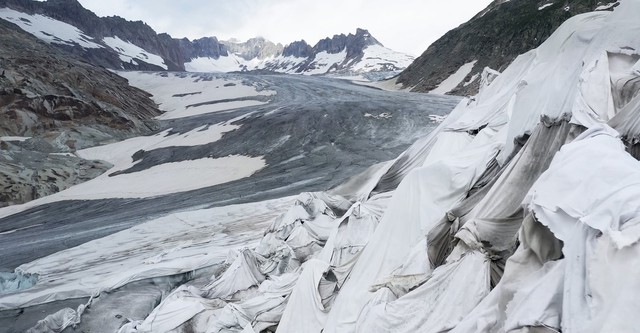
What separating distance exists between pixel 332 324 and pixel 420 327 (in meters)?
1.68

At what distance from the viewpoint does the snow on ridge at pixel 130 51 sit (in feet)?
313

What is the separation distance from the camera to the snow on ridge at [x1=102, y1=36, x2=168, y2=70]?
3759 inches

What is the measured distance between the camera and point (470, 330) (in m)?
3.61

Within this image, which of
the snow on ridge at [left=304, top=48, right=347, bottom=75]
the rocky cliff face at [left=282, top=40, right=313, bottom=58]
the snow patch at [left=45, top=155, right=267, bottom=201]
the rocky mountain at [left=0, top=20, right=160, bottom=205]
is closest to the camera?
the snow patch at [left=45, top=155, right=267, bottom=201]

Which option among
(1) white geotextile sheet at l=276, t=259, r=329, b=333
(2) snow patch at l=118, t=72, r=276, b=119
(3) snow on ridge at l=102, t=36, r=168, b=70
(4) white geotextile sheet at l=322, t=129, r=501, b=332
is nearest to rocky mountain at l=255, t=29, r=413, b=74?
(3) snow on ridge at l=102, t=36, r=168, b=70

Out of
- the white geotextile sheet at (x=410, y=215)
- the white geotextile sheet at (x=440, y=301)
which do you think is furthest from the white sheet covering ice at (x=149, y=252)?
the white geotextile sheet at (x=440, y=301)

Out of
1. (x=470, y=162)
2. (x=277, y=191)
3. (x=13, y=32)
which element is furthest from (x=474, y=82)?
(x=13, y=32)

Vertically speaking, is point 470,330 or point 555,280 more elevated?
point 555,280

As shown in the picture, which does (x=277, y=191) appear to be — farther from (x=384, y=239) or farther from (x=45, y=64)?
(x=45, y=64)

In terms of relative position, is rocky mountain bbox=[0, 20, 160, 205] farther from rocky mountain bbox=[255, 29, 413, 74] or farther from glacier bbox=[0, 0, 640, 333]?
rocky mountain bbox=[255, 29, 413, 74]

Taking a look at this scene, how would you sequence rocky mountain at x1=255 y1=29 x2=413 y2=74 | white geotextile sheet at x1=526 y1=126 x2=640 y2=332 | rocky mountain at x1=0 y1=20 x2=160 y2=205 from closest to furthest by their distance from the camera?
1. white geotextile sheet at x1=526 y1=126 x2=640 y2=332
2. rocky mountain at x1=0 y1=20 x2=160 y2=205
3. rocky mountain at x1=255 y1=29 x2=413 y2=74

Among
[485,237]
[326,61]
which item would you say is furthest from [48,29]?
[485,237]

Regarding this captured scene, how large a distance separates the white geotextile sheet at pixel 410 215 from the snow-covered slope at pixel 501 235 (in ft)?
0.07

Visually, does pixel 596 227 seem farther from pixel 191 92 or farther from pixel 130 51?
pixel 130 51
